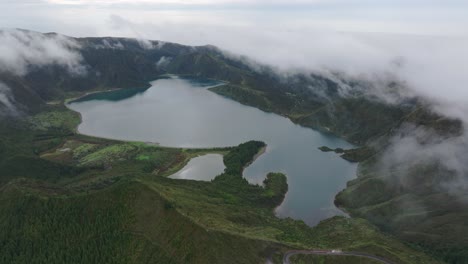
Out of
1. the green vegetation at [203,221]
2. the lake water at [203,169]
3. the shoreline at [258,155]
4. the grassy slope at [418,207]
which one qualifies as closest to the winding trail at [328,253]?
the green vegetation at [203,221]

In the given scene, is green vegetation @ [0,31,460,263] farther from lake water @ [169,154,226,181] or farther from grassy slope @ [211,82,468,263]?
lake water @ [169,154,226,181]

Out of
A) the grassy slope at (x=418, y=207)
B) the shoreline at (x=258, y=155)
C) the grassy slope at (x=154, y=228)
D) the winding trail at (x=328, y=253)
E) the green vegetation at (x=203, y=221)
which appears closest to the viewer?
the winding trail at (x=328, y=253)

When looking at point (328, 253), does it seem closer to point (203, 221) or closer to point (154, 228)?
point (203, 221)

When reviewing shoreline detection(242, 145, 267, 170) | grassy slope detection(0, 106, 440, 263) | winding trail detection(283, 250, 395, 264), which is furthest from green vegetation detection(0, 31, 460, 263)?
shoreline detection(242, 145, 267, 170)

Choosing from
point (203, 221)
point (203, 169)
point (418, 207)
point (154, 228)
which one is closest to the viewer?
point (154, 228)

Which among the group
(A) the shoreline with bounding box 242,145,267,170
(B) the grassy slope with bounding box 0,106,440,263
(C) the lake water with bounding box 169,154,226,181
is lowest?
(B) the grassy slope with bounding box 0,106,440,263

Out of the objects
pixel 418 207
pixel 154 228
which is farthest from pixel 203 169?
pixel 418 207

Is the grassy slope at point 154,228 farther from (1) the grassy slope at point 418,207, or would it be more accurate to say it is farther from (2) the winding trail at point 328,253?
(1) the grassy slope at point 418,207

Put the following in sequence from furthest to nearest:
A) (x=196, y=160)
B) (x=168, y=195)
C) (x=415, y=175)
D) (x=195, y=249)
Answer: (x=196, y=160) → (x=415, y=175) → (x=168, y=195) → (x=195, y=249)

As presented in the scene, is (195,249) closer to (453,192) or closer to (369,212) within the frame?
(369,212)

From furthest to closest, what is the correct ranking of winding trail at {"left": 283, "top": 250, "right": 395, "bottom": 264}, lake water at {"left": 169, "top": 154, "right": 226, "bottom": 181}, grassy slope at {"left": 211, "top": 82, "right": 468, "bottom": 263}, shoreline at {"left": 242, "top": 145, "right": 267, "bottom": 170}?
shoreline at {"left": 242, "top": 145, "right": 267, "bottom": 170}, lake water at {"left": 169, "top": 154, "right": 226, "bottom": 181}, grassy slope at {"left": 211, "top": 82, "right": 468, "bottom": 263}, winding trail at {"left": 283, "top": 250, "right": 395, "bottom": 264}

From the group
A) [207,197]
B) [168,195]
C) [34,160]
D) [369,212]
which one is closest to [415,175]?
[369,212]
